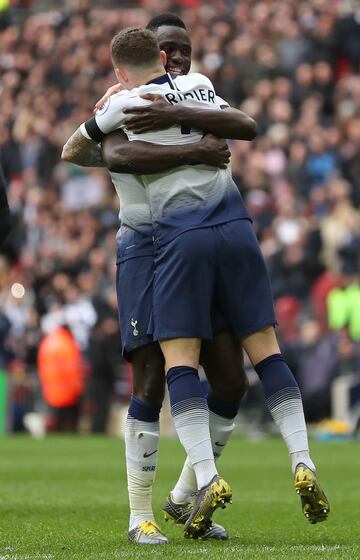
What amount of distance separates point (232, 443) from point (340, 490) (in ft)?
25.1

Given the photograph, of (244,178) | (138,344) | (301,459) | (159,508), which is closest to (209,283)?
(138,344)

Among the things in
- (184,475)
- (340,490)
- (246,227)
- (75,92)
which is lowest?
(340,490)

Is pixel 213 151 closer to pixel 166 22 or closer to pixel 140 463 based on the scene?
pixel 166 22

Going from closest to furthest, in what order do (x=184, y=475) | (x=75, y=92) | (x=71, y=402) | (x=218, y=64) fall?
(x=184, y=475)
(x=71, y=402)
(x=218, y=64)
(x=75, y=92)

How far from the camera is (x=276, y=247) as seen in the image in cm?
1986

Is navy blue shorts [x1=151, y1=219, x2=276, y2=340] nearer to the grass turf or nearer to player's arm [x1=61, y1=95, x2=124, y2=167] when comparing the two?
player's arm [x1=61, y1=95, x2=124, y2=167]

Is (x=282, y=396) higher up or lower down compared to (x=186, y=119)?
lower down

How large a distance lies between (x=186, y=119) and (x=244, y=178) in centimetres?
1499

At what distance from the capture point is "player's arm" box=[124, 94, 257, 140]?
20.7 feet

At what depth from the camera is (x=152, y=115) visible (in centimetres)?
630

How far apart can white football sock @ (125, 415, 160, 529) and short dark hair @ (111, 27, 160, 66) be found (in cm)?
166

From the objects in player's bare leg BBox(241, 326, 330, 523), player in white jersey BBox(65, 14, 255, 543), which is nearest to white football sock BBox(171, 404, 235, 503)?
player in white jersey BBox(65, 14, 255, 543)

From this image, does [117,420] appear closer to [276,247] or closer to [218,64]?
[276,247]

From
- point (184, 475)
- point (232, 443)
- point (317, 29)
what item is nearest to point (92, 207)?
point (317, 29)
